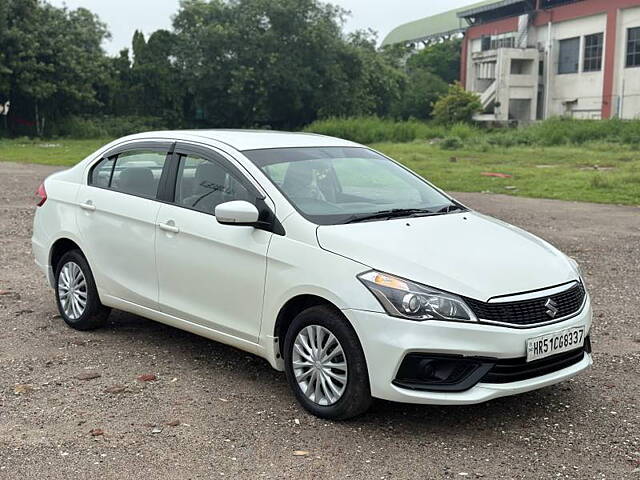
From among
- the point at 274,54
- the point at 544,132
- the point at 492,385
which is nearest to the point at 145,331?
the point at 492,385

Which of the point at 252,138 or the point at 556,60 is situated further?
the point at 556,60

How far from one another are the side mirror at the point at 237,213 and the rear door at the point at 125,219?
97cm

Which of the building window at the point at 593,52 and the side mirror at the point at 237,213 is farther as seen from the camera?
the building window at the point at 593,52

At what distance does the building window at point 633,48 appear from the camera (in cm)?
5678

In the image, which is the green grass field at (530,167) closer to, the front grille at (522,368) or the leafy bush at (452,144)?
the leafy bush at (452,144)

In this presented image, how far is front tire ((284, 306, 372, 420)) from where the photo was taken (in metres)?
4.70

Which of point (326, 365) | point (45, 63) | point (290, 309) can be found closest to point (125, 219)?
point (290, 309)

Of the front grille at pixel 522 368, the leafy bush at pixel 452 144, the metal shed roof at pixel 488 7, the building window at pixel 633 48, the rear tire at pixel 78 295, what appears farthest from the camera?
the metal shed roof at pixel 488 7

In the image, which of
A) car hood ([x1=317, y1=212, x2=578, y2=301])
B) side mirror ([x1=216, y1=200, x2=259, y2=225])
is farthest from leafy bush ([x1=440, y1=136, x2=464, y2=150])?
side mirror ([x1=216, y1=200, x2=259, y2=225])

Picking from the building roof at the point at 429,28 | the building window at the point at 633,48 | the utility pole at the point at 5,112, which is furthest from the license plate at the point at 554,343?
the building roof at the point at 429,28

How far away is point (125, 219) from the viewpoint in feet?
20.6

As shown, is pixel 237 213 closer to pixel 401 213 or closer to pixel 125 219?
pixel 401 213

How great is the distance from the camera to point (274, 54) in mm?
58062

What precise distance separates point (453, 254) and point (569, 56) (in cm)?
6347
